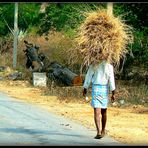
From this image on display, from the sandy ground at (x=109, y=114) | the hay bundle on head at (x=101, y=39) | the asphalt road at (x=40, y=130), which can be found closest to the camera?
the asphalt road at (x=40, y=130)

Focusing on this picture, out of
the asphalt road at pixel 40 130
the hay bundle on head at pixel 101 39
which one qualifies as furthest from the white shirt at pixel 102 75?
the asphalt road at pixel 40 130

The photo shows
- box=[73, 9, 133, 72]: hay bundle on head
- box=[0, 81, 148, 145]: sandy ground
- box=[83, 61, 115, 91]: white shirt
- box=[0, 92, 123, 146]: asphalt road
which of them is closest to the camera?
box=[0, 92, 123, 146]: asphalt road

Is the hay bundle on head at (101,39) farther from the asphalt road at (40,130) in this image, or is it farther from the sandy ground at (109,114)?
the sandy ground at (109,114)

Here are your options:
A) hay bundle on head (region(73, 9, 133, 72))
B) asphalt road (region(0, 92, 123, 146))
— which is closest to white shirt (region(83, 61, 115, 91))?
hay bundle on head (region(73, 9, 133, 72))

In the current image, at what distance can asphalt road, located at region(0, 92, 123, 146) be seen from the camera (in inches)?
381

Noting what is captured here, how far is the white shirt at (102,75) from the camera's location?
33.5 feet

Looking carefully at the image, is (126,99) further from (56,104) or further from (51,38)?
(51,38)

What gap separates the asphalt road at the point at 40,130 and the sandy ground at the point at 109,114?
0.40 m

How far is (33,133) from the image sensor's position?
420 inches

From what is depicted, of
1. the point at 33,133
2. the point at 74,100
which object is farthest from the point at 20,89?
the point at 33,133

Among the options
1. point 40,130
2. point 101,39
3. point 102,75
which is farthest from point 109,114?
point 102,75

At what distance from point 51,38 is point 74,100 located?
12.9 meters

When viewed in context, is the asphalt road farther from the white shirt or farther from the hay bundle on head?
the hay bundle on head

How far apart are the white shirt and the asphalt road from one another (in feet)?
3.29
